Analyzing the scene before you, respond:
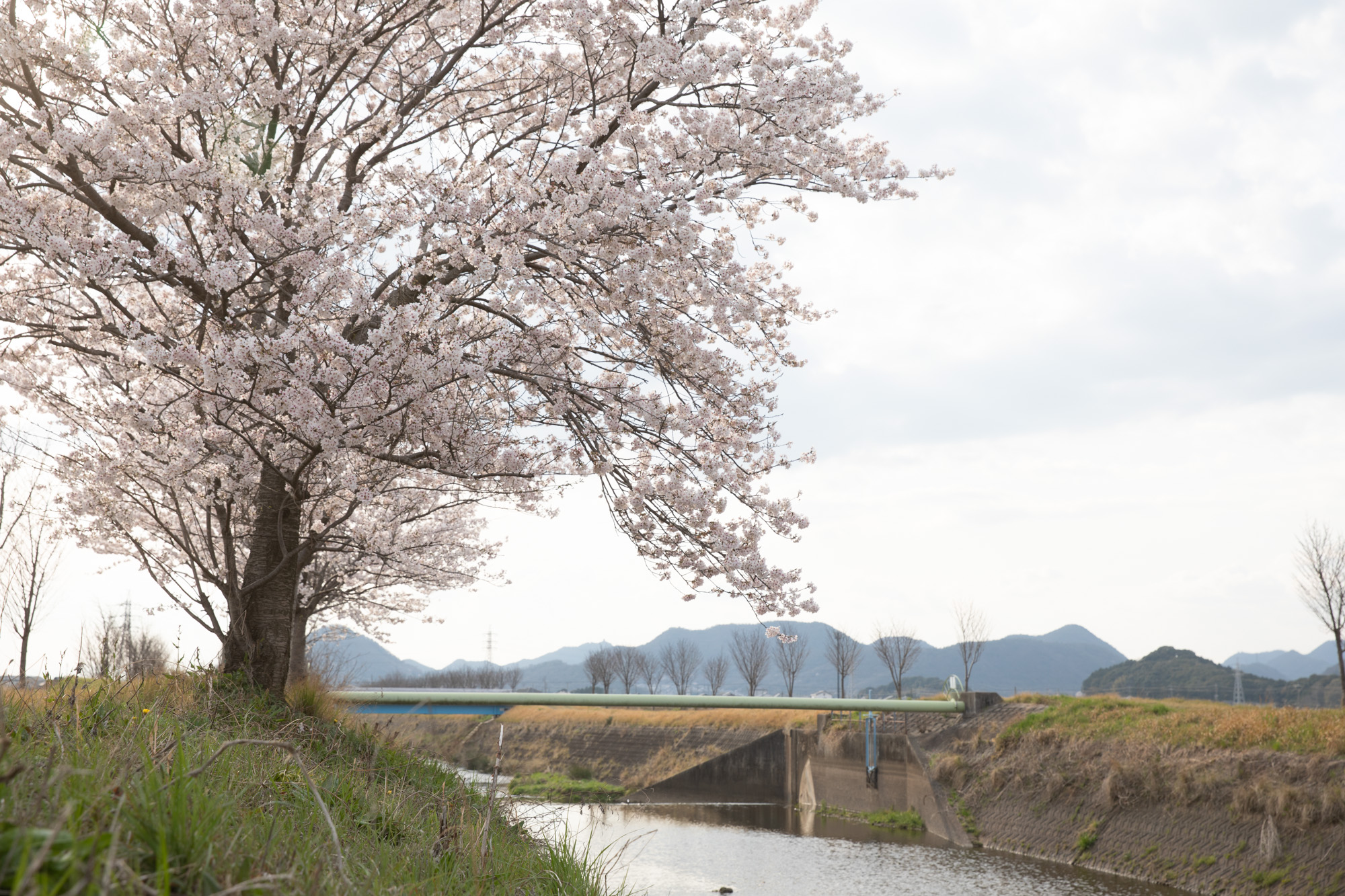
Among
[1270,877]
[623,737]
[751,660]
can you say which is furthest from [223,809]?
[751,660]

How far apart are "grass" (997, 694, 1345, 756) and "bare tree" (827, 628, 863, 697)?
35.3 m

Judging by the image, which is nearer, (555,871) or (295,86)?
(555,871)

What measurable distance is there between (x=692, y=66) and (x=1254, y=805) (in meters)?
16.8

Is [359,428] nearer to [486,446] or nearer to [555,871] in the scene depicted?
[486,446]

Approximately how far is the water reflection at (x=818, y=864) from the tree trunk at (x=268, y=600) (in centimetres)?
566

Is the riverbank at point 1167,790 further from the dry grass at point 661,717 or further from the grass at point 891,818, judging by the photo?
the dry grass at point 661,717

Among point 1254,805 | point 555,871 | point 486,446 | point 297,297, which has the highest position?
point 297,297


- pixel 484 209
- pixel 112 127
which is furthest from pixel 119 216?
pixel 484 209

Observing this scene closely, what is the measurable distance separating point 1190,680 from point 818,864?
307 feet

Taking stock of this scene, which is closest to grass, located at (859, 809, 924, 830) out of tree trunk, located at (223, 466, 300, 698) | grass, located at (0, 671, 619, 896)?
grass, located at (0, 671, 619, 896)

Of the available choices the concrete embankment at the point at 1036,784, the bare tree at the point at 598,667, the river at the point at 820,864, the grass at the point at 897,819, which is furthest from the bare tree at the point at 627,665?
the river at the point at 820,864

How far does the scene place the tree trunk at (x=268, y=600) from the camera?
976 cm

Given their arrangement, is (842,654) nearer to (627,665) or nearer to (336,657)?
(627,665)

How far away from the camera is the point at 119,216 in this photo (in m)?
7.91
